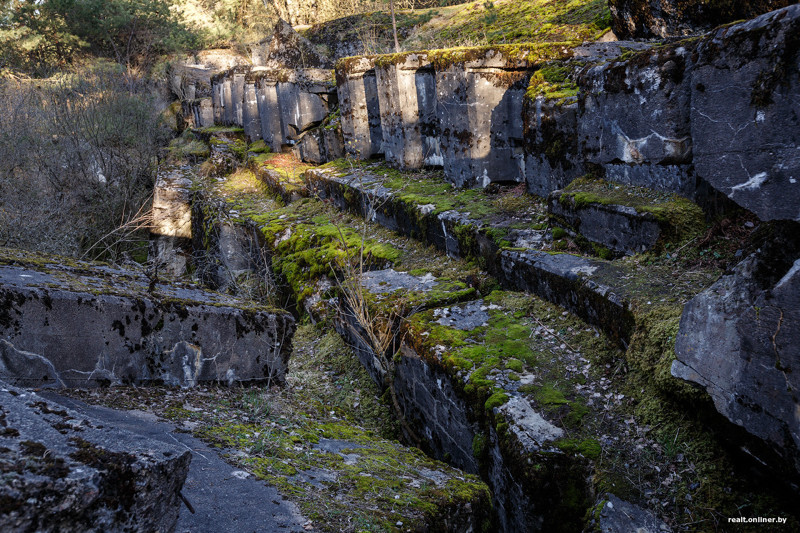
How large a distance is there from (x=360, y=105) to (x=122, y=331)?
6.81m

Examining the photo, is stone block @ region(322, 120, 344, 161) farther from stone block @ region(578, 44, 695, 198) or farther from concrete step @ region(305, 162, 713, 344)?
stone block @ region(578, 44, 695, 198)

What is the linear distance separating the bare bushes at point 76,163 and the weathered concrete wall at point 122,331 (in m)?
6.45

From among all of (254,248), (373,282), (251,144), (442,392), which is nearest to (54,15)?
(251,144)

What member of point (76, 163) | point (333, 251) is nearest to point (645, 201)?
point (333, 251)

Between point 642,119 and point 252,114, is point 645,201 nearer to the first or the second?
point 642,119

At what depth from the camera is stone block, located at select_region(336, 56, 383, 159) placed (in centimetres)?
888

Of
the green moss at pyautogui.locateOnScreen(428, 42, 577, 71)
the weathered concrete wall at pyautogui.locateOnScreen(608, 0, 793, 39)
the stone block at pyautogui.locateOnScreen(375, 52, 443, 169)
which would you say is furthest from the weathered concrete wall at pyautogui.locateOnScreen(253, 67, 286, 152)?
the weathered concrete wall at pyautogui.locateOnScreen(608, 0, 793, 39)

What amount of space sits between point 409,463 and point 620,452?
3.43ft

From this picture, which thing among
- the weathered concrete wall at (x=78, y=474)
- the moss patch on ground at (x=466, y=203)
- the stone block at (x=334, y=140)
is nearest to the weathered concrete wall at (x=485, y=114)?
A: the moss patch on ground at (x=466, y=203)

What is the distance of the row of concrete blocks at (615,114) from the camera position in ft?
8.68

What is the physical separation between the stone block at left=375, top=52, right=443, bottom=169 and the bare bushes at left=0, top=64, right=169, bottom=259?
558cm

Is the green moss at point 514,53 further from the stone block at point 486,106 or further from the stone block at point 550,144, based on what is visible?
the stone block at point 550,144

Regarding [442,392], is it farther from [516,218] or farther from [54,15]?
[54,15]

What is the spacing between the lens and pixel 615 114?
4.14 meters
